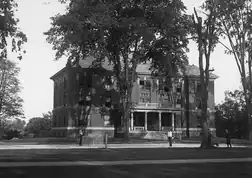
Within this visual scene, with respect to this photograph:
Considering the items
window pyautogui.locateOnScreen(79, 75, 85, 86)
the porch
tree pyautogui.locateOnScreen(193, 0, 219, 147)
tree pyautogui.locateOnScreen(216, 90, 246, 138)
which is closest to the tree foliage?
tree pyautogui.locateOnScreen(216, 90, 246, 138)

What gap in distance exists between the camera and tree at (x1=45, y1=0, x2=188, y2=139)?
37125mm

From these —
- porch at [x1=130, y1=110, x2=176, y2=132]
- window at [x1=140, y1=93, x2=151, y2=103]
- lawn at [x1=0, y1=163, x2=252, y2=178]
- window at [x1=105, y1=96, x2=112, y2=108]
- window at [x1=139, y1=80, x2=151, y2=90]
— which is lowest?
lawn at [x1=0, y1=163, x2=252, y2=178]

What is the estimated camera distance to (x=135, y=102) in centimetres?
6500

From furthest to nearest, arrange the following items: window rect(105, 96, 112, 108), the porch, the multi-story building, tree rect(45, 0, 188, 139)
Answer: the porch < window rect(105, 96, 112, 108) < the multi-story building < tree rect(45, 0, 188, 139)

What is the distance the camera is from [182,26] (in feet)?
131

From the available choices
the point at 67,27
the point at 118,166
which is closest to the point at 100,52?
the point at 67,27

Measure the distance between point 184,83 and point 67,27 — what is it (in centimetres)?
3867

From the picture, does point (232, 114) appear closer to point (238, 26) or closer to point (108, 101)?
point (108, 101)

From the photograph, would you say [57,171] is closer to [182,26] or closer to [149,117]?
[182,26]

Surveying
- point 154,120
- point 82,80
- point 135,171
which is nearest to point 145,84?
point 154,120

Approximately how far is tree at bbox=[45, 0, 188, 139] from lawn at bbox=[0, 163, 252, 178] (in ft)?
81.2

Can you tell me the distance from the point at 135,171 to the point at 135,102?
5254 cm

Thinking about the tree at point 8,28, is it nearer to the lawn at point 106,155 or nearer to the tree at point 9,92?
the lawn at point 106,155

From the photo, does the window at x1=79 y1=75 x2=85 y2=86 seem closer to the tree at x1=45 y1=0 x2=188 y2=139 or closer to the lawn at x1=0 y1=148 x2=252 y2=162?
the tree at x1=45 y1=0 x2=188 y2=139
